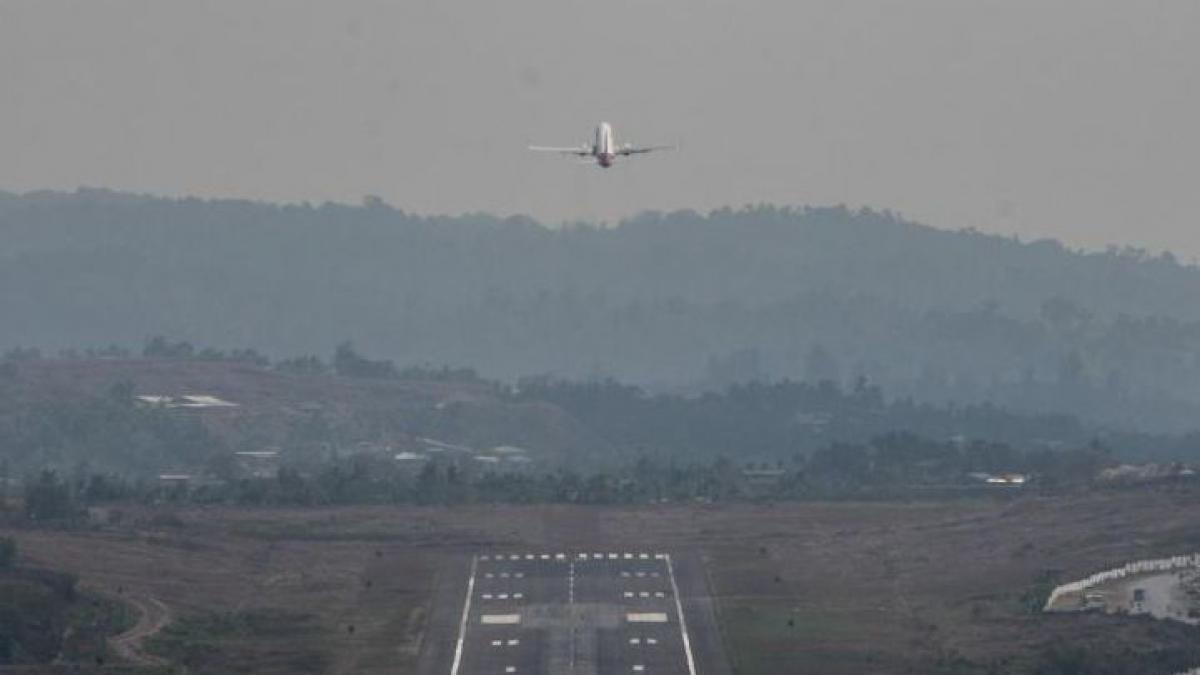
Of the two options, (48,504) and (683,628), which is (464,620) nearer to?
(683,628)

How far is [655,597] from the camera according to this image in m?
137

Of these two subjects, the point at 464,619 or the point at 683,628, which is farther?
the point at 464,619

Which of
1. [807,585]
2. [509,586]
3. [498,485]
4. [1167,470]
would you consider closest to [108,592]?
[509,586]

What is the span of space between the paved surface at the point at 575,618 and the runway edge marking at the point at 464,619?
0.03 m

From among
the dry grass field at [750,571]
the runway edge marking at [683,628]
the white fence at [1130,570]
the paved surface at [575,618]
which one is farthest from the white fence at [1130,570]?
the paved surface at [575,618]

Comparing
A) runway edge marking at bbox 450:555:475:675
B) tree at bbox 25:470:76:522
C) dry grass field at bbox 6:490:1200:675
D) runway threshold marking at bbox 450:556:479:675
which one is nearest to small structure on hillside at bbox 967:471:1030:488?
dry grass field at bbox 6:490:1200:675

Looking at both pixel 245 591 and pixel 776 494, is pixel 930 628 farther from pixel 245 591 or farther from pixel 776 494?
pixel 776 494

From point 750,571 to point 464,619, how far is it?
17.1m

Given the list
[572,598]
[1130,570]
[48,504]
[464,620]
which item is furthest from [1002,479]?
[464,620]

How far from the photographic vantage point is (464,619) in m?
131

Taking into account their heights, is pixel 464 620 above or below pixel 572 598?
below

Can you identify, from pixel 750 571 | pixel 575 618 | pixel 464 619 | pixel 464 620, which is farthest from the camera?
pixel 750 571

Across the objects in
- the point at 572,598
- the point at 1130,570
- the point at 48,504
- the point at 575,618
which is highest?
the point at 48,504

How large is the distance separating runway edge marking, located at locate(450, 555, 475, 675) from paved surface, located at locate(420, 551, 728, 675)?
0.11 feet
